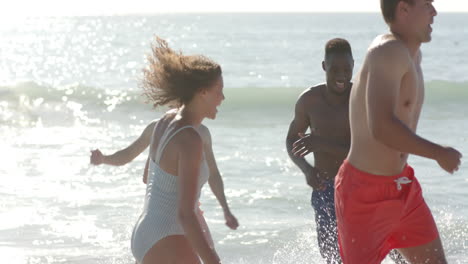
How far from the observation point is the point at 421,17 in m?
3.91

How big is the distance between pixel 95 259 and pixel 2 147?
7042 mm

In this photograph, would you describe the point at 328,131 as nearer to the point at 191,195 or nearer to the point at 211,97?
the point at 211,97

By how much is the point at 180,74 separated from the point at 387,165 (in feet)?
3.35

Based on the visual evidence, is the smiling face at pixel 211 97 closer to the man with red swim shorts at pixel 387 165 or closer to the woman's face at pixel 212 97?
the woman's face at pixel 212 97

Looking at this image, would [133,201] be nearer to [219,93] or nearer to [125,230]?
[125,230]

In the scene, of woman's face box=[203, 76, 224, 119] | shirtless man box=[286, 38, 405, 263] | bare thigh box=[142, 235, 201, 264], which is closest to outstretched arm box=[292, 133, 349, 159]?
shirtless man box=[286, 38, 405, 263]

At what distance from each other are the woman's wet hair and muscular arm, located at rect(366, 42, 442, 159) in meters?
0.65

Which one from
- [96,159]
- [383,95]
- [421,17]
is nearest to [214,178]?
[96,159]

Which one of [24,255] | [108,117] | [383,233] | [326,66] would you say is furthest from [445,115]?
[383,233]

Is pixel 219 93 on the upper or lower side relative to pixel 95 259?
upper

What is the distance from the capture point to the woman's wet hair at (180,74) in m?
3.70

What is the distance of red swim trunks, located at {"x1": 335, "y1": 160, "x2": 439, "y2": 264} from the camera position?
3996 millimetres

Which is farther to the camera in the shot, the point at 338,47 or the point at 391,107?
the point at 338,47

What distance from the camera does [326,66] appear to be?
17.6 feet
